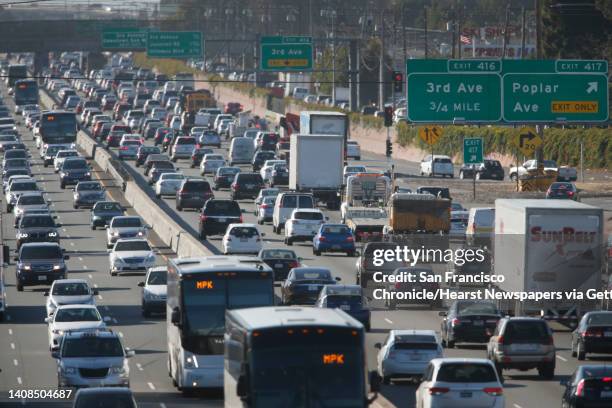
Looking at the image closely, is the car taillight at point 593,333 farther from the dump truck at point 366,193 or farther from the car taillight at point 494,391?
the dump truck at point 366,193

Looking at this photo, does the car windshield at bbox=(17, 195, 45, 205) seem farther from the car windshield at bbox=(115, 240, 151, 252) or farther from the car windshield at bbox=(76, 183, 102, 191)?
the car windshield at bbox=(115, 240, 151, 252)

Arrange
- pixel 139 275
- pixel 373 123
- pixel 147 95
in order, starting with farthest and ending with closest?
pixel 147 95 → pixel 373 123 → pixel 139 275

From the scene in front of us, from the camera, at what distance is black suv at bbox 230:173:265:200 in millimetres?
82625

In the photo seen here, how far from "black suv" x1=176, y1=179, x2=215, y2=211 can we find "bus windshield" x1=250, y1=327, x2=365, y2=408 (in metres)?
55.1

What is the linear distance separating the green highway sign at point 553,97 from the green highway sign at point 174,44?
6296cm

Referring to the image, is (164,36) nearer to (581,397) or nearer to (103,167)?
(103,167)

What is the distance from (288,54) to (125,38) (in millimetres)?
22392

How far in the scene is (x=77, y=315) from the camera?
→ 41125mm

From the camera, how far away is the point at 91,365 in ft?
112

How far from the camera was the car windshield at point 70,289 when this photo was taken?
4688cm

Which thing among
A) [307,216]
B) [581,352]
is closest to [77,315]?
[581,352]

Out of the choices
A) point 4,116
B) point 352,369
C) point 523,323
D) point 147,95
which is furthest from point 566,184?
point 147,95

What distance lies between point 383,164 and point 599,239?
6541cm

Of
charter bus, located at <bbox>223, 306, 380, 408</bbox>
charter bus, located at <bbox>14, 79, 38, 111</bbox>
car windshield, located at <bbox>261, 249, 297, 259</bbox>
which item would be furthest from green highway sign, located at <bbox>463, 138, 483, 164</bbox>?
charter bus, located at <bbox>14, 79, 38, 111</bbox>
